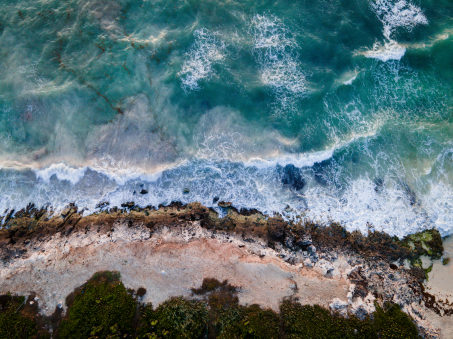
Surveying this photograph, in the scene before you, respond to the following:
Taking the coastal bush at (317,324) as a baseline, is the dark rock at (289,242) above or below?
above

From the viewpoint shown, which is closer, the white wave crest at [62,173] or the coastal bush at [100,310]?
the coastal bush at [100,310]

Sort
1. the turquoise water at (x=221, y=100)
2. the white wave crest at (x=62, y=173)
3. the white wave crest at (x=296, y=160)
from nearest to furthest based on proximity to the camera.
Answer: the turquoise water at (x=221, y=100), the white wave crest at (x=296, y=160), the white wave crest at (x=62, y=173)

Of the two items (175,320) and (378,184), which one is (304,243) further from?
(175,320)

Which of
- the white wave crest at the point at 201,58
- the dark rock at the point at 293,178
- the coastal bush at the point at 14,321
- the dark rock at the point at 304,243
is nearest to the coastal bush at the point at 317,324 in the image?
the dark rock at the point at 304,243

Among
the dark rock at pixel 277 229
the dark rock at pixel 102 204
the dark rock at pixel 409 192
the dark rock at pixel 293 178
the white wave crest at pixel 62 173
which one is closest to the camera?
the dark rock at pixel 277 229

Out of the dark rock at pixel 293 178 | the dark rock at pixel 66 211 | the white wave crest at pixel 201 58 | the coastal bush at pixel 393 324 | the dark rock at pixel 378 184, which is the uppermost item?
the white wave crest at pixel 201 58

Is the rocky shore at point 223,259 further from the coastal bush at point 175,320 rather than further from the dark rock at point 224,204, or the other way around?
the coastal bush at point 175,320

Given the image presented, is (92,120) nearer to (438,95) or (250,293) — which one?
(250,293)

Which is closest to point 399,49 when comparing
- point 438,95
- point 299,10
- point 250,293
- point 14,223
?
point 438,95

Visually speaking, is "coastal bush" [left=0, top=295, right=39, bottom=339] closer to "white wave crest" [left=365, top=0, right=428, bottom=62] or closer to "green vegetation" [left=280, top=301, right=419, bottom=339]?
"green vegetation" [left=280, top=301, right=419, bottom=339]
